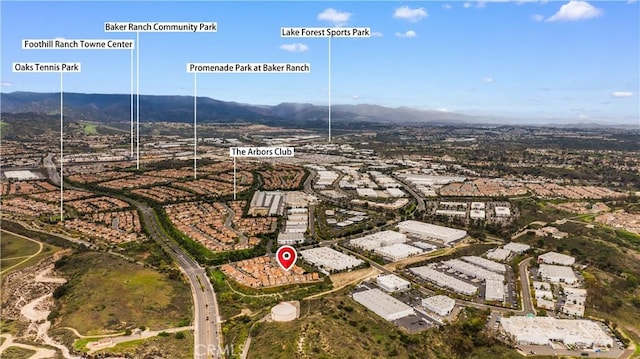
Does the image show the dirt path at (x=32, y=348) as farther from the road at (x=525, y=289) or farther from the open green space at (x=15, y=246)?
the road at (x=525, y=289)

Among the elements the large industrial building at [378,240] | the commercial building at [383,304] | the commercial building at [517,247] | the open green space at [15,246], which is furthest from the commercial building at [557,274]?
the open green space at [15,246]

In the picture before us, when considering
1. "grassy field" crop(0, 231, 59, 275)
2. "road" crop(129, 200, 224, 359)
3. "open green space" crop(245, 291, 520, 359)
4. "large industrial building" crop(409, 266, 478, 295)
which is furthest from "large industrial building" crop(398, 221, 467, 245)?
"grassy field" crop(0, 231, 59, 275)

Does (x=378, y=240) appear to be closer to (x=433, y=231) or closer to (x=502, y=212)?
(x=433, y=231)

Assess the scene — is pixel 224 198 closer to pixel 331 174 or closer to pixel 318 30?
pixel 331 174

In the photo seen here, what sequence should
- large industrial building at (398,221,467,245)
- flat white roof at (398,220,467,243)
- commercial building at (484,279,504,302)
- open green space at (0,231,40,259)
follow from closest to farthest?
1. commercial building at (484,279,504,302)
2. open green space at (0,231,40,259)
3. large industrial building at (398,221,467,245)
4. flat white roof at (398,220,467,243)

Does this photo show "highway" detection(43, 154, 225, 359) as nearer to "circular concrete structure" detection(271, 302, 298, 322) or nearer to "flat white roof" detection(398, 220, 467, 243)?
→ "circular concrete structure" detection(271, 302, 298, 322)
